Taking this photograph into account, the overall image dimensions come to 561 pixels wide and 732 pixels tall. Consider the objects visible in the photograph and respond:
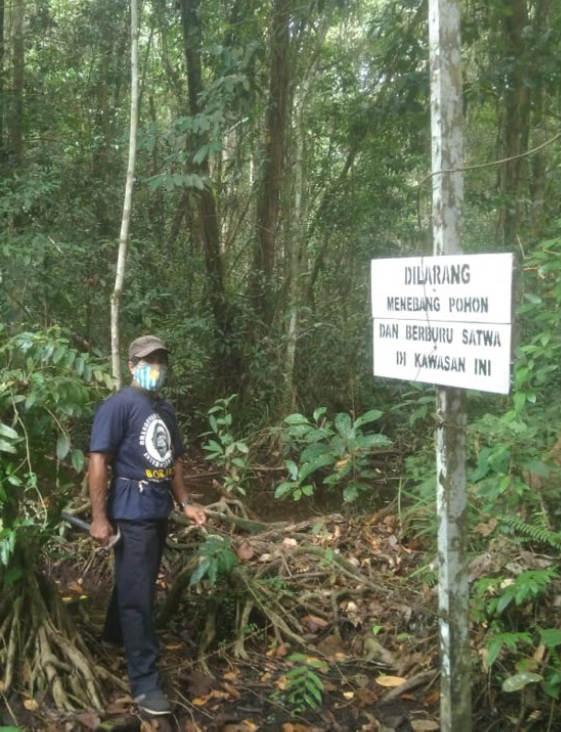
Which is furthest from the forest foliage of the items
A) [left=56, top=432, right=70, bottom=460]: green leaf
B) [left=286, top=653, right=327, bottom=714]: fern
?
[left=56, top=432, right=70, bottom=460]: green leaf

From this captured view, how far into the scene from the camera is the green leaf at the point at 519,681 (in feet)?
11.6

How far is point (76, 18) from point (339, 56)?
12.2 feet

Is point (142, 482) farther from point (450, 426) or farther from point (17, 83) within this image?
point (17, 83)

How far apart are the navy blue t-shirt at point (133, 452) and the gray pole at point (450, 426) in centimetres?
164

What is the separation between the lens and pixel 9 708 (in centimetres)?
367

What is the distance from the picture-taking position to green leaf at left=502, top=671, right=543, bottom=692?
3.53m

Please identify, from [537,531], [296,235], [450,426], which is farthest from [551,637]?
[296,235]

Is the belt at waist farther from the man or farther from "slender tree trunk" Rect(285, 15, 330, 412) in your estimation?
"slender tree trunk" Rect(285, 15, 330, 412)

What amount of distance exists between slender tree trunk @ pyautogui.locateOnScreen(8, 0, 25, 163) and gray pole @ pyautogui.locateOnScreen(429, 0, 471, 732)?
6932 mm

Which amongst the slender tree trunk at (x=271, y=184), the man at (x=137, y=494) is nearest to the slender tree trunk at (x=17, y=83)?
the slender tree trunk at (x=271, y=184)

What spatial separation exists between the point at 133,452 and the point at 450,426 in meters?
1.78

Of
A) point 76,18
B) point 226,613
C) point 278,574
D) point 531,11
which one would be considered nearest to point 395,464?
point 278,574

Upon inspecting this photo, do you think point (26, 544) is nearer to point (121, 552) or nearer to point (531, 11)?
point (121, 552)

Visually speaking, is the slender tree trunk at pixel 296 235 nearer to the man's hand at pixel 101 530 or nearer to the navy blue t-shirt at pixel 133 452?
the navy blue t-shirt at pixel 133 452
